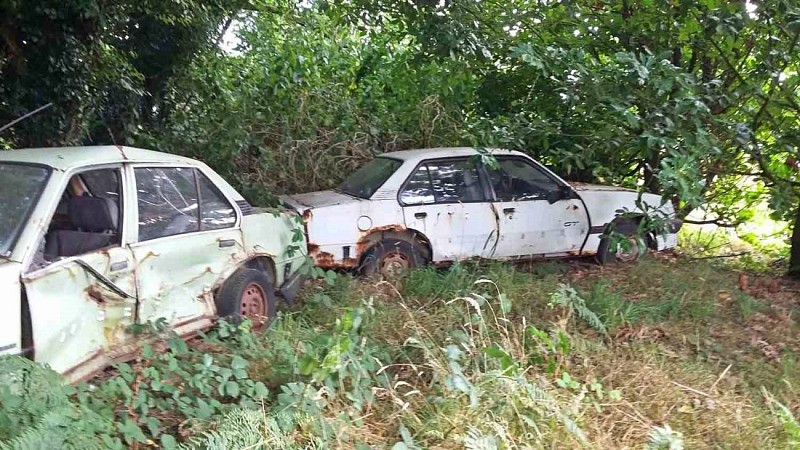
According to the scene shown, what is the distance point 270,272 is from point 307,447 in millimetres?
2426

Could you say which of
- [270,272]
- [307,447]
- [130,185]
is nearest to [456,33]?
[270,272]

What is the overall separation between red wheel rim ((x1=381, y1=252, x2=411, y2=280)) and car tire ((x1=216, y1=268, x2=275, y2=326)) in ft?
5.21

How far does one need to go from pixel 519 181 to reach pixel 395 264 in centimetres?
165

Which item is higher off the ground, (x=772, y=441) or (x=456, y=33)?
(x=456, y=33)

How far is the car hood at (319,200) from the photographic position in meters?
6.59

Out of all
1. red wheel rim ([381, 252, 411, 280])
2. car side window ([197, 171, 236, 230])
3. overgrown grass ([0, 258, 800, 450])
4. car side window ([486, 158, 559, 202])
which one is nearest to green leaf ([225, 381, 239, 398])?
overgrown grass ([0, 258, 800, 450])

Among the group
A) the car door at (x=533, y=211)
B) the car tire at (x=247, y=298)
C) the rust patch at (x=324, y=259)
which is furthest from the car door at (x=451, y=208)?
the car tire at (x=247, y=298)

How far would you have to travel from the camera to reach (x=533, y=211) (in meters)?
7.30

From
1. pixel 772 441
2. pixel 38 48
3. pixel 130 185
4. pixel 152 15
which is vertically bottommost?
pixel 772 441

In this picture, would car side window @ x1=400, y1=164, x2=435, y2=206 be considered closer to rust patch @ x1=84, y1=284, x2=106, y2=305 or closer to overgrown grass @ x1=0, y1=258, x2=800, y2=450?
overgrown grass @ x1=0, y1=258, x2=800, y2=450

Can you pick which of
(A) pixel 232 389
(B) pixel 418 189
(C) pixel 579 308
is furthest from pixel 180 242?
(B) pixel 418 189

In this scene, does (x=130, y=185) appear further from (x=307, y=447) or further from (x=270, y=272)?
(x=307, y=447)

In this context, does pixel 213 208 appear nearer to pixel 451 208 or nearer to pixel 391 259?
pixel 391 259

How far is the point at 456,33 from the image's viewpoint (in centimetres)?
677
